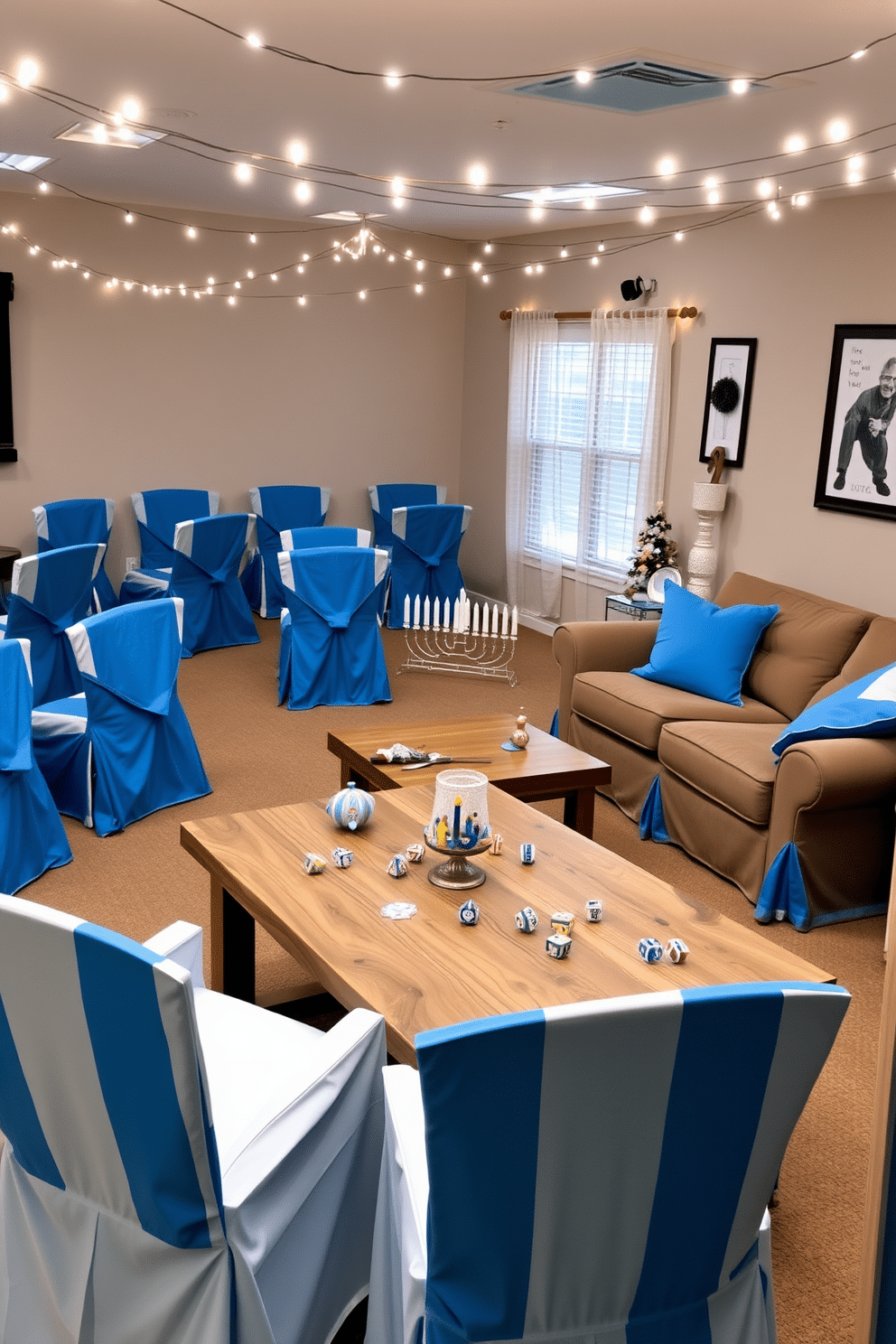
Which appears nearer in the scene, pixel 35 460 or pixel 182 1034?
pixel 182 1034

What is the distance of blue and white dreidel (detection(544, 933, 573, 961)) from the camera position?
7.88ft

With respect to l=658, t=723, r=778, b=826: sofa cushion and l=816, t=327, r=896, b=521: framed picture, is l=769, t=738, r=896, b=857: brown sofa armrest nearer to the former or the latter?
l=658, t=723, r=778, b=826: sofa cushion

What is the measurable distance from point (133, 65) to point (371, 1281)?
11.2ft

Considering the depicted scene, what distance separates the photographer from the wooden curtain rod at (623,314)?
6.25 meters

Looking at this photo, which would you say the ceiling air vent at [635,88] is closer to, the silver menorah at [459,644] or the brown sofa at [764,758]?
the brown sofa at [764,758]

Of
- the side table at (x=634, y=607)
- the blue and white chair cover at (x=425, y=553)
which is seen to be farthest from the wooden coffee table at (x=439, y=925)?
the blue and white chair cover at (x=425, y=553)

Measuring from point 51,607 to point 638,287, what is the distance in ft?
11.9

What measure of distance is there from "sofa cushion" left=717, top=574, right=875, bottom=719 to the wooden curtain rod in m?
1.88

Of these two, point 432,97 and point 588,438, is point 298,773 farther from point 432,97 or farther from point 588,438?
point 588,438

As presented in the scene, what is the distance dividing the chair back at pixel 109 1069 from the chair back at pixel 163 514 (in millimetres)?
5955

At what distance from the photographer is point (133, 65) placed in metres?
3.60

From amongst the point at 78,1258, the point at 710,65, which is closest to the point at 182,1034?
the point at 78,1258

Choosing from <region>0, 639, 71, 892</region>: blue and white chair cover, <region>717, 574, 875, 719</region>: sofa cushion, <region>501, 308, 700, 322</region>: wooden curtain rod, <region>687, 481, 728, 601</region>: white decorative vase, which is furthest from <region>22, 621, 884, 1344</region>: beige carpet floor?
<region>501, 308, 700, 322</region>: wooden curtain rod

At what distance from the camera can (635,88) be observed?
361 centimetres
